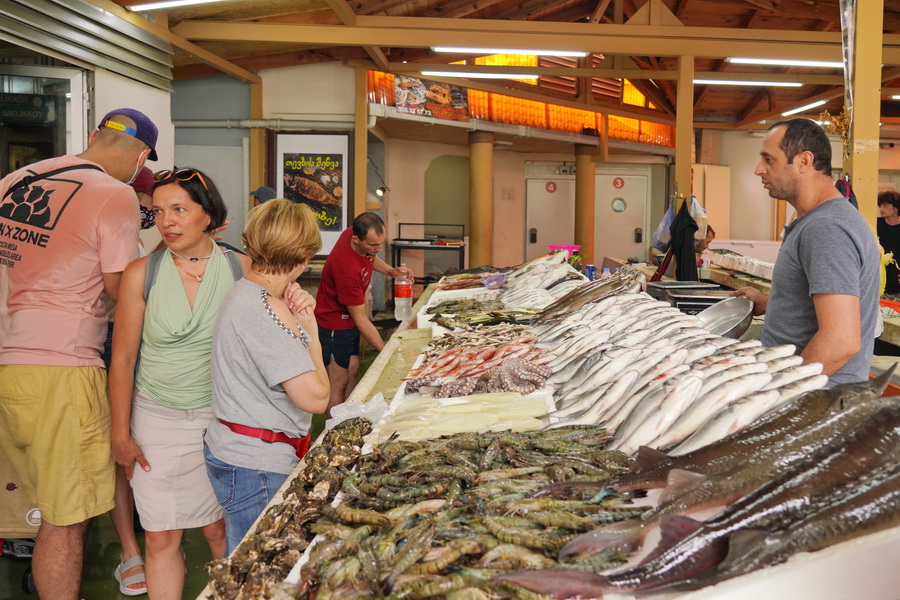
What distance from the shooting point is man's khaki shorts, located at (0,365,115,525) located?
3.08 metres

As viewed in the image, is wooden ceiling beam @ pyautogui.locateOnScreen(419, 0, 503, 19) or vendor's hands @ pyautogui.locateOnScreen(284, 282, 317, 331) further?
wooden ceiling beam @ pyautogui.locateOnScreen(419, 0, 503, 19)

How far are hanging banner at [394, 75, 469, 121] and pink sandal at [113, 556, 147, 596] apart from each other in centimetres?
858

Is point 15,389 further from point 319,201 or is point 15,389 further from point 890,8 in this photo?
point 890,8

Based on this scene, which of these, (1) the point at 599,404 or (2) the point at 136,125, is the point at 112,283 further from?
(1) the point at 599,404

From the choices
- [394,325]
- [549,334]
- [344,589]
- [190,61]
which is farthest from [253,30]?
[344,589]

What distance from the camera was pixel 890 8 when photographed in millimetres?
10734

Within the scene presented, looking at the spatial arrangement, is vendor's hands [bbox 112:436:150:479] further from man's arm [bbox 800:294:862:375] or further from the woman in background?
the woman in background

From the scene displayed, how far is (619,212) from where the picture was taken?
17.9 metres

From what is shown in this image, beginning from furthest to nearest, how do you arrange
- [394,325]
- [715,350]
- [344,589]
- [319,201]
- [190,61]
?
[394,325]
[319,201]
[190,61]
[715,350]
[344,589]

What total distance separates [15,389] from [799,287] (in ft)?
10.6

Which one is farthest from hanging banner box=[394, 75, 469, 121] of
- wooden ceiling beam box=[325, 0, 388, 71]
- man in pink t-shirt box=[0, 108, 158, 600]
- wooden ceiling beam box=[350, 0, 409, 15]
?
man in pink t-shirt box=[0, 108, 158, 600]

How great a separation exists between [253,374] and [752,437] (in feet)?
5.54

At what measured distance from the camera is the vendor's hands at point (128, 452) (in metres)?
2.97

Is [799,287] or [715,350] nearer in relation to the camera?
[715,350]
